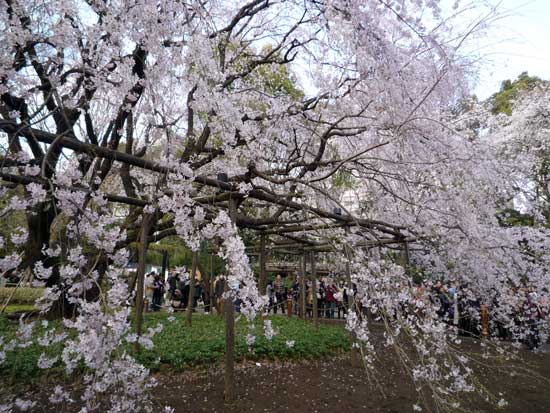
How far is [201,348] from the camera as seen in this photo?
5348 mm

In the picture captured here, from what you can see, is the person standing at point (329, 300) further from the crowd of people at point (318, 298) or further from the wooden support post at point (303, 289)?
the wooden support post at point (303, 289)

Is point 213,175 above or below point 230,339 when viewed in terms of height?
above

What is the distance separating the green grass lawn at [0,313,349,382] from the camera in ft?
14.1

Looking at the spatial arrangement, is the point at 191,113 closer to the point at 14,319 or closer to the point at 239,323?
the point at 239,323

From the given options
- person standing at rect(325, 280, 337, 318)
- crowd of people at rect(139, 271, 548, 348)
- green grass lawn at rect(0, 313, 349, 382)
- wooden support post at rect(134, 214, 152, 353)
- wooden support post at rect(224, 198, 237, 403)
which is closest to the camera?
wooden support post at rect(224, 198, 237, 403)

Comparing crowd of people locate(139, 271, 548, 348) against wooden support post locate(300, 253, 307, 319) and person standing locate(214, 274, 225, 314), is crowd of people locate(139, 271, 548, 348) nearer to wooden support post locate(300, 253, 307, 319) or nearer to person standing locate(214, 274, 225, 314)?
person standing locate(214, 274, 225, 314)

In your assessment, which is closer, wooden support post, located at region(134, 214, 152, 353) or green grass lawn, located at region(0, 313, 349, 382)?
green grass lawn, located at region(0, 313, 349, 382)

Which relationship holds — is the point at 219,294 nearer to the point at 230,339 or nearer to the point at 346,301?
the point at 346,301

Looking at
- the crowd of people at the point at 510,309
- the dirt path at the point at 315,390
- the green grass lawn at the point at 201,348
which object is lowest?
the dirt path at the point at 315,390

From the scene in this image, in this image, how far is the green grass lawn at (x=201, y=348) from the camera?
14.1 feet

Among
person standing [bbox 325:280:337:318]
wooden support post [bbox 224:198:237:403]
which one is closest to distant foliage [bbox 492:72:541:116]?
person standing [bbox 325:280:337:318]

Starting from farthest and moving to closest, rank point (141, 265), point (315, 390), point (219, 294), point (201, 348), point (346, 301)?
point (219, 294)
point (346, 301)
point (201, 348)
point (141, 265)
point (315, 390)

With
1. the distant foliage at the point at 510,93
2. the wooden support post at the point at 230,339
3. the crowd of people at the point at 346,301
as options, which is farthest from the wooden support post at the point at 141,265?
the distant foliage at the point at 510,93

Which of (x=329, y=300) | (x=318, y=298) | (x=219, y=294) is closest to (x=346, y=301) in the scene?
(x=329, y=300)
